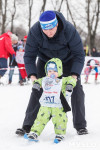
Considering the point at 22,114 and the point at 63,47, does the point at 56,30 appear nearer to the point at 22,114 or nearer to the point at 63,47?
the point at 63,47

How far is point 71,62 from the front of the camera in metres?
3.09

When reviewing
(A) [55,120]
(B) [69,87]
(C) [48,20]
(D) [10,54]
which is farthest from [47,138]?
(D) [10,54]

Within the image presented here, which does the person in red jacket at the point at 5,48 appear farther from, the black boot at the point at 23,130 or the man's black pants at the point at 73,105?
the black boot at the point at 23,130

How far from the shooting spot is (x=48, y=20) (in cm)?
259

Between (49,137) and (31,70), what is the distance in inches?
31.4

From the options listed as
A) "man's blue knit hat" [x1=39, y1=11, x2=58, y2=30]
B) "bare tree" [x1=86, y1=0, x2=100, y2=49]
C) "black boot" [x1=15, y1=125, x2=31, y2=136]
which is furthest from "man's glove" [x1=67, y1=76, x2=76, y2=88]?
"bare tree" [x1=86, y1=0, x2=100, y2=49]

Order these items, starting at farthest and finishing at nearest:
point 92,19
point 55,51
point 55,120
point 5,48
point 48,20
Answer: point 92,19 → point 5,48 → point 55,51 → point 55,120 → point 48,20

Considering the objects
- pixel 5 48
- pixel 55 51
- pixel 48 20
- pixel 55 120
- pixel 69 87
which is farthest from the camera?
pixel 5 48

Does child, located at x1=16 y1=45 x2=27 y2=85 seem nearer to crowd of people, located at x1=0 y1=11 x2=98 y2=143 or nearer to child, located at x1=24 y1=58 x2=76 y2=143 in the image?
crowd of people, located at x1=0 y1=11 x2=98 y2=143

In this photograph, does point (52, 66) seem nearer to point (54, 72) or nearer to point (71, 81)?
point (54, 72)

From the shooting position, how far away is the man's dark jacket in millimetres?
2799

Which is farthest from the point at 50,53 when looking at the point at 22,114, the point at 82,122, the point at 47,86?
the point at 22,114

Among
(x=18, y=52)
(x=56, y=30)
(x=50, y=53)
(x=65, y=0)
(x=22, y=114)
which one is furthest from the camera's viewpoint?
(x=65, y=0)

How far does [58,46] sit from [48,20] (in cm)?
36
